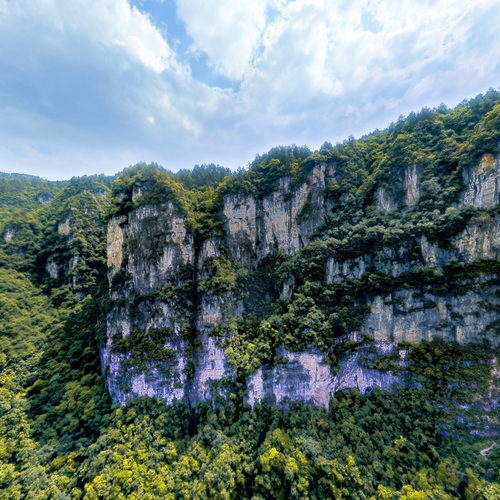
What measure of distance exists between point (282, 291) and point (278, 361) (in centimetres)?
962

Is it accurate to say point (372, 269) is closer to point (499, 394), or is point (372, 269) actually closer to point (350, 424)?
point (499, 394)

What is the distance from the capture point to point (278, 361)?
2884 centimetres

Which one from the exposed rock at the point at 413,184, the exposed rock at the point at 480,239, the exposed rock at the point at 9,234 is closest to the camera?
the exposed rock at the point at 480,239

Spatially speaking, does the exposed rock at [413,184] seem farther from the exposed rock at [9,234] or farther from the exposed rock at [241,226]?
the exposed rock at [9,234]

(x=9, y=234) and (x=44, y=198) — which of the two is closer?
(x=9, y=234)

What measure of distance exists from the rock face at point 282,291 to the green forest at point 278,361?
1019mm

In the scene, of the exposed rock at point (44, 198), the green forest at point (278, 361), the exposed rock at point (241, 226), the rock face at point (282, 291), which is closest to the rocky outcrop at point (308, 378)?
the rock face at point (282, 291)

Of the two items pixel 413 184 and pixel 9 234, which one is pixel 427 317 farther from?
pixel 9 234

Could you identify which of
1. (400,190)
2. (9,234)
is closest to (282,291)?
(400,190)

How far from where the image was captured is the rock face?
79.4 ft

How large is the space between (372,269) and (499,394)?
15356 mm

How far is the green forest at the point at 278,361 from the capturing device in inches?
827

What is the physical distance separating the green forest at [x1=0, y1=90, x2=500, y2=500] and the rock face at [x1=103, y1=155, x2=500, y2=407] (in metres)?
1.02

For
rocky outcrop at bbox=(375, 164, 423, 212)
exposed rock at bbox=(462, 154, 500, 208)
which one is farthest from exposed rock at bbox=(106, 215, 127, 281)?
exposed rock at bbox=(462, 154, 500, 208)
